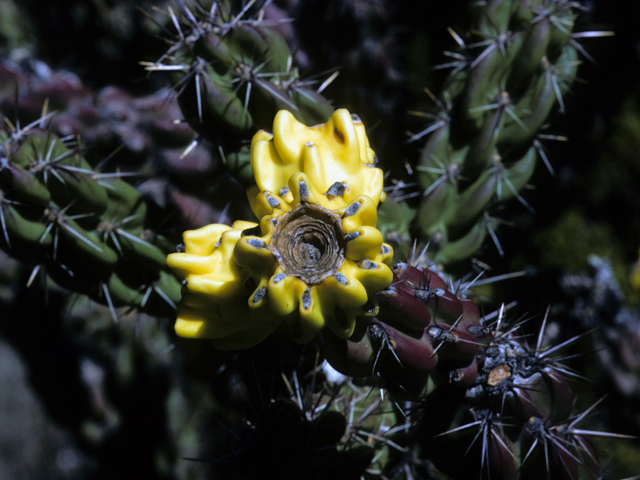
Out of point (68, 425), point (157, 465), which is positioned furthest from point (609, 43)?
point (68, 425)

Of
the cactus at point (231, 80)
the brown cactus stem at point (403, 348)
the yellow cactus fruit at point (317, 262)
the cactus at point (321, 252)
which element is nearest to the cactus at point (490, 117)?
the cactus at point (321, 252)

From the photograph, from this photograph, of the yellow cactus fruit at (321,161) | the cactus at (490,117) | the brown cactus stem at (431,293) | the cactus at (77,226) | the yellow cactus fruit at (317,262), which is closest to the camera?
the yellow cactus fruit at (317,262)

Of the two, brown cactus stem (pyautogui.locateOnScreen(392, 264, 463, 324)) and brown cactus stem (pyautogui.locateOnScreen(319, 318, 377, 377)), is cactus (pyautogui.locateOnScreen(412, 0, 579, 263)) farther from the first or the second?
brown cactus stem (pyautogui.locateOnScreen(319, 318, 377, 377))

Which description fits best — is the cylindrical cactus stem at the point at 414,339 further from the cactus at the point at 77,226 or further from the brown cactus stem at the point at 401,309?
the cactus at the point at 77,226

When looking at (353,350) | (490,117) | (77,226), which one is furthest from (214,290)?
(490,117)

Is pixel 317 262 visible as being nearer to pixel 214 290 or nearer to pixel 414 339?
pixel 214 290

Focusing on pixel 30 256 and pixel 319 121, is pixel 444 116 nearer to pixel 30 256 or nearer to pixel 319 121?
pixel 319 121
